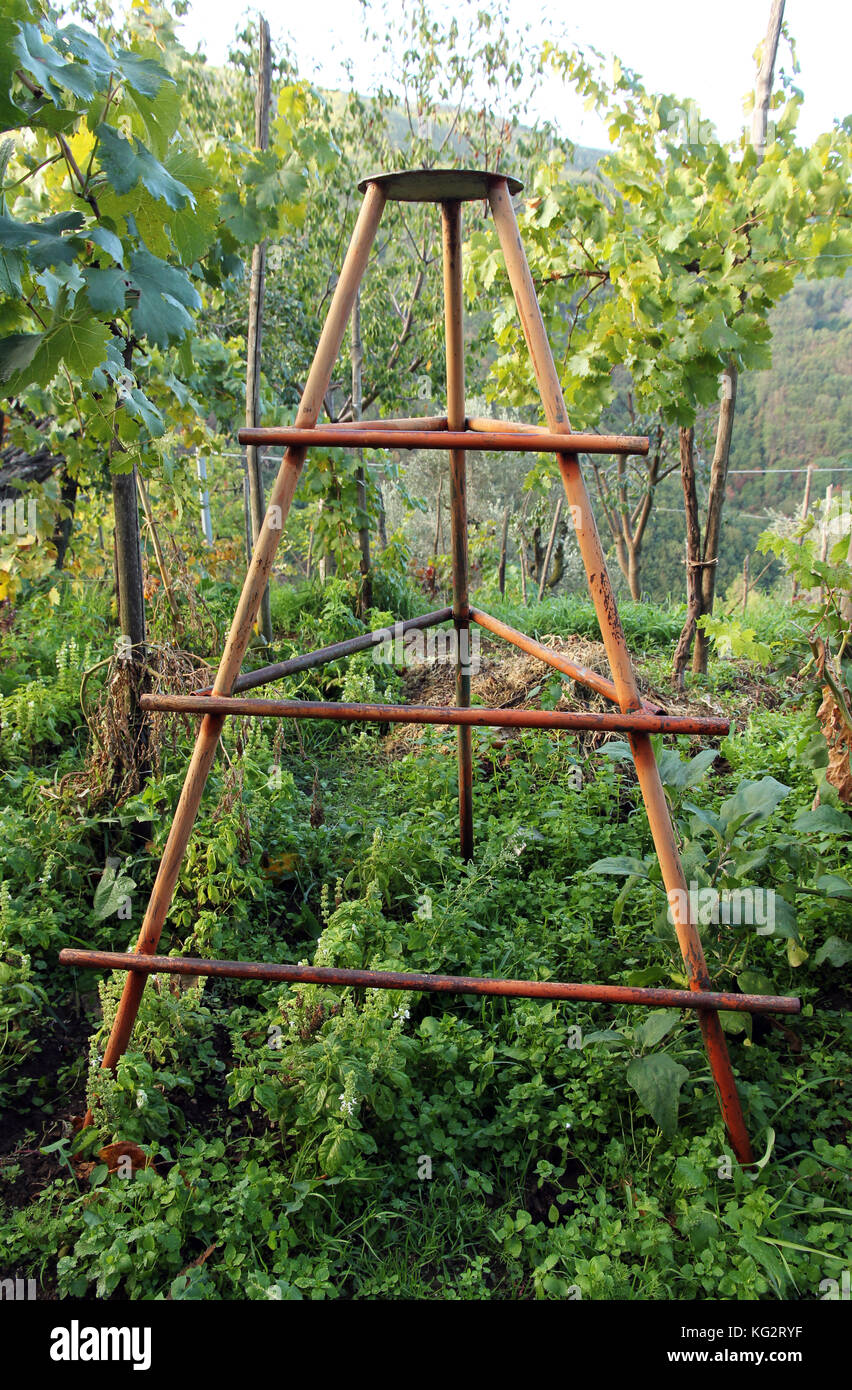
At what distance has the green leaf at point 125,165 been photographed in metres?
1.83

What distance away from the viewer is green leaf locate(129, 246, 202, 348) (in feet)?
6.21

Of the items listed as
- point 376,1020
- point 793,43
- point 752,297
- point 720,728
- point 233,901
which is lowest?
point 376,1020

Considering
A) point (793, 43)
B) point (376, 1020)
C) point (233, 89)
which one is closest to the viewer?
point (376, 1020)

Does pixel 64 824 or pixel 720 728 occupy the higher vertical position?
pixel 720 728

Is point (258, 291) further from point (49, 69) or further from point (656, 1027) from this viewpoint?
point (656, 1027)

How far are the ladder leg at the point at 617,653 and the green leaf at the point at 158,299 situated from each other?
0.70 meters

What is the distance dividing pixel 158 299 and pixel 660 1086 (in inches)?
80.0

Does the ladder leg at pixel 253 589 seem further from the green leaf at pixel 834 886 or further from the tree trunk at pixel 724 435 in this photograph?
the tree trunk at pixel 724 435

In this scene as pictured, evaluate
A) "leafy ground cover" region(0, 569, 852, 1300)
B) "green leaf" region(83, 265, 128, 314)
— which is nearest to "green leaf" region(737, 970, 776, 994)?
"leafy ground cover" region(0, 569, 852, 1300)

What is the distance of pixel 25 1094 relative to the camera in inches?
91.5

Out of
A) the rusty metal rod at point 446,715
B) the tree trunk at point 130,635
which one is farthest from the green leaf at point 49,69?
the tree trunk at point 130,635

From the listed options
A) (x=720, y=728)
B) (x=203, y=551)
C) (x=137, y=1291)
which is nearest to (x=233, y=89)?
(x=203, y=551)

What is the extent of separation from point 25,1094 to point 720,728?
1924 mm

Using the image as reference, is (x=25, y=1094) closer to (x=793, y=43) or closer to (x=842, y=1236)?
(x=842, y=1236)
